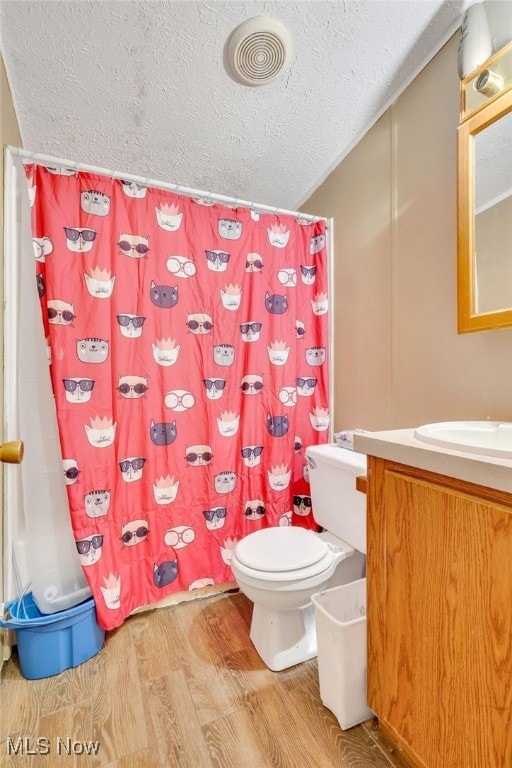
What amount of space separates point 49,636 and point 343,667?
40.9 inches

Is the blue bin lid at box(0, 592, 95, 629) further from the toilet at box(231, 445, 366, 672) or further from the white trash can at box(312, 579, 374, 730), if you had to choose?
the white trash can at box(312, 579, 374, 730)

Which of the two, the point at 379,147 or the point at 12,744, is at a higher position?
the point at 379,147

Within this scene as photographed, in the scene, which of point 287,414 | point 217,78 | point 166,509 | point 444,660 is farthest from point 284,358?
point 444,660

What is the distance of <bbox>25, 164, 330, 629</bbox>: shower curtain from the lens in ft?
4.55

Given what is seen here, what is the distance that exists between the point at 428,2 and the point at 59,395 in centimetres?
186

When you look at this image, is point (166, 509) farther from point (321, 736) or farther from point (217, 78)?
point (217, 78)

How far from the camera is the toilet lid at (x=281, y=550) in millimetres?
1231

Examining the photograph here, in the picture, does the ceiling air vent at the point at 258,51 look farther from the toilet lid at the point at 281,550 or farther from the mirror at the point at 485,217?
the toilet lid at the point at 281,550

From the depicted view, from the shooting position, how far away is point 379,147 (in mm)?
1555

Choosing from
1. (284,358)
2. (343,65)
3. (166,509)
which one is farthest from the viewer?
(284,358)

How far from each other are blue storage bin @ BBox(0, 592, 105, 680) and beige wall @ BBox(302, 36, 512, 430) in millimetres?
1439

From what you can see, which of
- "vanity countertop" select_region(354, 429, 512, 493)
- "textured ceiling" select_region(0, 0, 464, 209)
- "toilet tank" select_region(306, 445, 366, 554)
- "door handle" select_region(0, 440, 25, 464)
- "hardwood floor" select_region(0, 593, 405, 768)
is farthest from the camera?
"toilet tank" select_region(306, 445, 366, 554)

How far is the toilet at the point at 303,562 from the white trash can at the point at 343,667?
0.14 metres

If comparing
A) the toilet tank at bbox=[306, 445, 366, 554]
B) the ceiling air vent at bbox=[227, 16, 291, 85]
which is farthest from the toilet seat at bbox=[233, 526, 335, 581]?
the ceiling air vent at bbox=[227, 16, 291, 85]
